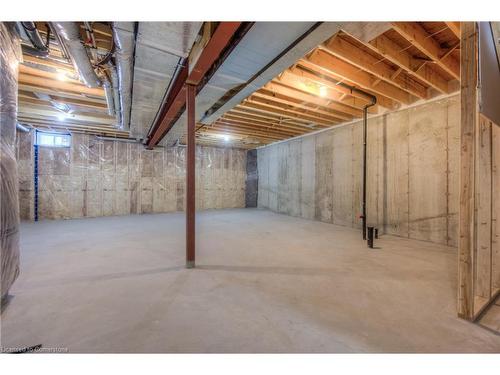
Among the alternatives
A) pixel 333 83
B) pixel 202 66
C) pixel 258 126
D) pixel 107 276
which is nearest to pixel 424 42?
pixel 333 83

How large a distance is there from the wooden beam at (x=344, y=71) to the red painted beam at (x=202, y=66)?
1311 millimetres

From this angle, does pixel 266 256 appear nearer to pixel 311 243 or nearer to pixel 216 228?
pixel 311 243

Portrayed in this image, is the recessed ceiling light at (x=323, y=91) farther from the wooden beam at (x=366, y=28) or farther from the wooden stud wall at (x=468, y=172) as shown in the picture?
the wooden stud wall at (x=468, y=172)

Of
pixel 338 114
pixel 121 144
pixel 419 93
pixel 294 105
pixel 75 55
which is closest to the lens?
pixel 75 55

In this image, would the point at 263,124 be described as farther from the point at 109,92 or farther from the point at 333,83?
the point at 109,92

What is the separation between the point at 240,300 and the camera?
6.33 feet

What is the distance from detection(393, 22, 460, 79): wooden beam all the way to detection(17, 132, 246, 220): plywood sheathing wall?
697cm

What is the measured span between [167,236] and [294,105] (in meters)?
3.57

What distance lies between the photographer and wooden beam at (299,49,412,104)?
2824 mm

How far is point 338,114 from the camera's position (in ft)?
16.2

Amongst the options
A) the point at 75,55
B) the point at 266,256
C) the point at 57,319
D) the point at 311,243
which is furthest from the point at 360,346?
the point at 75,55

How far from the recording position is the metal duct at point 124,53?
1.75 m

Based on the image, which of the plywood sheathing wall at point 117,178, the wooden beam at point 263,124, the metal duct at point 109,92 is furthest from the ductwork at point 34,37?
the plywood sheathing wall at point 117,178

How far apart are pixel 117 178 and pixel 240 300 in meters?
6.82
